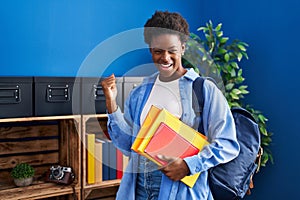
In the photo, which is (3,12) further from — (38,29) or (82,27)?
(82,27)

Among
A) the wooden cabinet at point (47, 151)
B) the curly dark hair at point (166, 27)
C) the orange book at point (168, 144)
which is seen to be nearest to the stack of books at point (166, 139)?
the orange book at point (168, 144)

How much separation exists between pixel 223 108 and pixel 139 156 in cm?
31

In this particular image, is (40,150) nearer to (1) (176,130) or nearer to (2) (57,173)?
(2) (57,173)

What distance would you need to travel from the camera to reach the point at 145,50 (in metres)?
2.49

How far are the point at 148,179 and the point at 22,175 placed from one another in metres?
1.06

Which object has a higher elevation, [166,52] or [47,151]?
[166,52]

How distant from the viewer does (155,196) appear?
1.27 meters

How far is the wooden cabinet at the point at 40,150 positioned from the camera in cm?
211

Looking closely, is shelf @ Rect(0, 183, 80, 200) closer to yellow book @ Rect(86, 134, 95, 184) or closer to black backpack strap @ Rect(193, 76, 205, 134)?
yellow book @ Rect(86, 134, 95, 184)

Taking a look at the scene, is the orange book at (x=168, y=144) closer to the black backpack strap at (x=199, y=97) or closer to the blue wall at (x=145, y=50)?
the black backpack strap at (x=199, y=97)

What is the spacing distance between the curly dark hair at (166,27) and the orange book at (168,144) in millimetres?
283

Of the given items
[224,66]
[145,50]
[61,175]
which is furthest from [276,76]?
[61,175]

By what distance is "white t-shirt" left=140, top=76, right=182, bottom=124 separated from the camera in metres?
1.23

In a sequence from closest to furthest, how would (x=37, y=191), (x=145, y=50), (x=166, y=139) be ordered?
(x=166, y=139)
(x=37, y=191)
(x=145, y=50)
